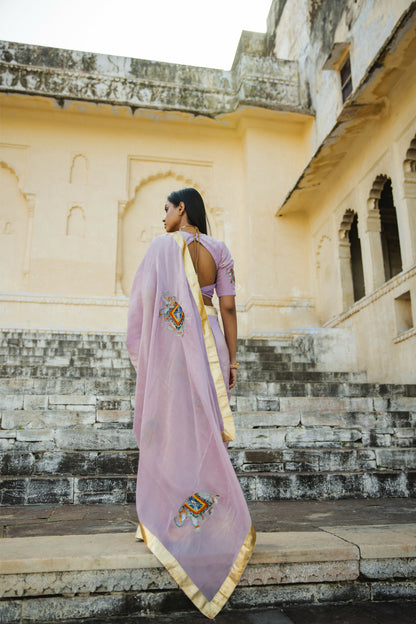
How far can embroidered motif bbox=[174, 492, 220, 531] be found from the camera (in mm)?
1752

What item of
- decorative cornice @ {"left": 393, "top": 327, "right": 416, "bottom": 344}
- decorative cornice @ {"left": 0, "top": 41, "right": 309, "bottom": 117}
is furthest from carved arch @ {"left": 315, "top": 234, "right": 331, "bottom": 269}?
decorative cornice @ {"left": 393, "top": 327, "right": 416, "bottom": 344}

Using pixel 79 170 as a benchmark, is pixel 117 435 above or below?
below

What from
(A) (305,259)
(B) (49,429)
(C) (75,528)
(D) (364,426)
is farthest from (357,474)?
(A) (305,259)

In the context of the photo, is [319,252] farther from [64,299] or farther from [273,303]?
[64,299]

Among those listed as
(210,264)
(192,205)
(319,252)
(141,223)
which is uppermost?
(141,223)

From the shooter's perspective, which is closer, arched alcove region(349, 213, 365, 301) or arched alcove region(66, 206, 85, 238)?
arched alcove region(66, 206, 85, 238)

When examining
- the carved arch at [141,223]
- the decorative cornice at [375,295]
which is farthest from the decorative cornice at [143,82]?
the decorative cornice at [375,295]

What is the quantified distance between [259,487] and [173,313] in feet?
5.63

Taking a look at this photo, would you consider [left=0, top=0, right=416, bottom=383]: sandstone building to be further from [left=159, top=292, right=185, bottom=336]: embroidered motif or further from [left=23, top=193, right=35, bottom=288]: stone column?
[left=159, top=292, right=185, bottom=336]: embroidered motif

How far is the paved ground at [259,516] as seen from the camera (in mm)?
2328

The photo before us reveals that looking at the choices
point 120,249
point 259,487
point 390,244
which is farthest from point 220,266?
point 390,244

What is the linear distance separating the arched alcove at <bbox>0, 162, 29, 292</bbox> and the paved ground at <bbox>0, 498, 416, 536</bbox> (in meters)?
7.45

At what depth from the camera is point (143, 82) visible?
10.0m

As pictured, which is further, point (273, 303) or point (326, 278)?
point (273, 303)
